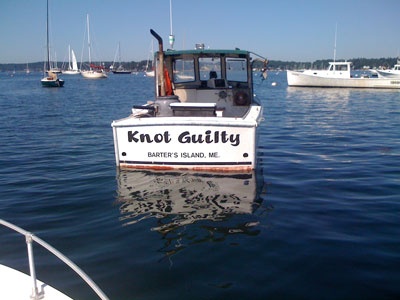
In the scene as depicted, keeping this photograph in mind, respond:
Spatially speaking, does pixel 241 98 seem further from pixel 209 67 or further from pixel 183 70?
pixel 183 70

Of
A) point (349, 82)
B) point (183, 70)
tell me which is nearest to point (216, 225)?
point (183, 70)

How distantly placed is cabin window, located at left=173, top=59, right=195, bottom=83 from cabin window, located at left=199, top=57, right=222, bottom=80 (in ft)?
1.07

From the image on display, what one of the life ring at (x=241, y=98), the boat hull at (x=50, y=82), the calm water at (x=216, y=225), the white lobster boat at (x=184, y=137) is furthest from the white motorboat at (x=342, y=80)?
the white lobster boat at (x=184, y=137)

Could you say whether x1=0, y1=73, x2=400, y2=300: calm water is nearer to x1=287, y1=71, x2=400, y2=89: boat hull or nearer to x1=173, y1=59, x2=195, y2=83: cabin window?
x1=173, y1=59, x2=195, y2=83: cabin window

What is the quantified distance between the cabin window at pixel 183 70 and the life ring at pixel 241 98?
66.1 inches

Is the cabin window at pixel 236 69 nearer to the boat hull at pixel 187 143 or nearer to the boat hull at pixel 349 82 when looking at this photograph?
the boat hull at pixel 187 143

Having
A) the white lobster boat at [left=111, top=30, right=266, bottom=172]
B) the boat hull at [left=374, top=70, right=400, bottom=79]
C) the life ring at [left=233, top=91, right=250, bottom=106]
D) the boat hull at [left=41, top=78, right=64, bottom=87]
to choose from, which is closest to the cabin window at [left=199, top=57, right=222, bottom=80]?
the life ring at [left=233, top=91, right=250, bottom=106]

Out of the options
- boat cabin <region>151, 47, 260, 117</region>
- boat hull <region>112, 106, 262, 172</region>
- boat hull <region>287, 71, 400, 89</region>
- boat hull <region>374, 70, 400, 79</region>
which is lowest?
boat hull <region>112, 106, 262, 172</region>

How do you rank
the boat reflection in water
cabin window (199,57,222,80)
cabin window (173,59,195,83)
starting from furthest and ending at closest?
1. cabin window (173,59,195,83)
2. cabin window (199,57,222,80)
3. the boat reflection in water

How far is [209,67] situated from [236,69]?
35.0 inches

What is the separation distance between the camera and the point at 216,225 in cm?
582

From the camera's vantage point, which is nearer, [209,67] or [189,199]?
[189,199]

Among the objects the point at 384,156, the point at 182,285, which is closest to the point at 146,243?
the point at 182,285

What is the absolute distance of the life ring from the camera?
11.1 metres
